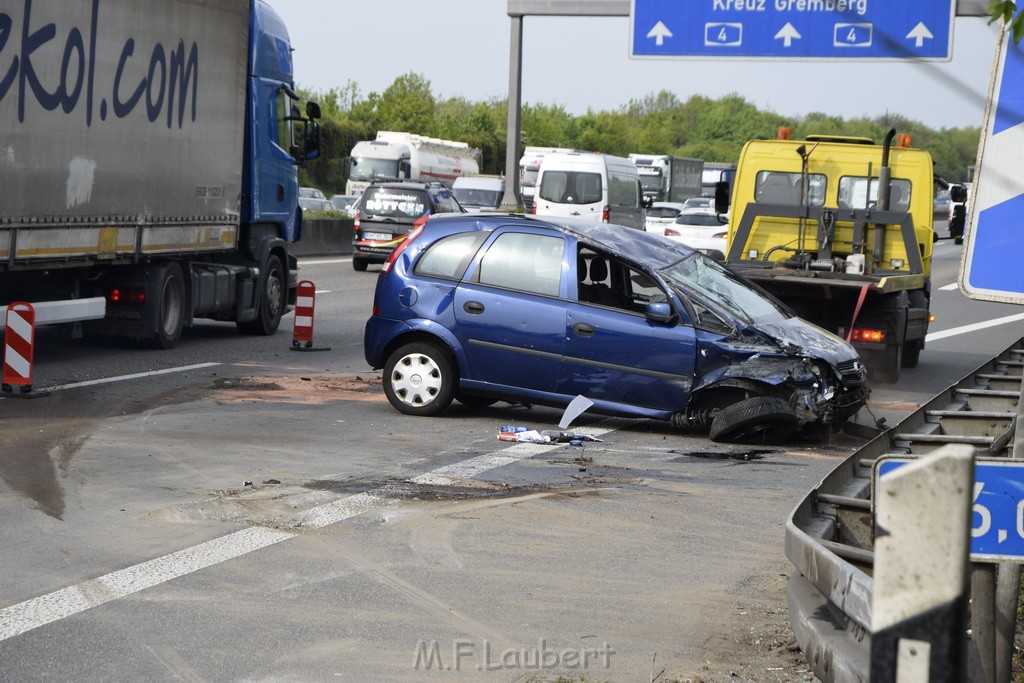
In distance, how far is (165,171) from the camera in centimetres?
1529

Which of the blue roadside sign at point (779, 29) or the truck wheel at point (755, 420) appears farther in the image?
the blue roadside sign at point (779, 29)

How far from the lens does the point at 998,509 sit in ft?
9.68

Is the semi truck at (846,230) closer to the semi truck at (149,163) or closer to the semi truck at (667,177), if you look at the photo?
the semi truck at (149,163)

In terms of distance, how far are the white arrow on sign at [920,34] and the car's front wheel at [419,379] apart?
13.7 meters

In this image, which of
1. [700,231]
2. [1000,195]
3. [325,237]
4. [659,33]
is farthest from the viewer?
[325,237]

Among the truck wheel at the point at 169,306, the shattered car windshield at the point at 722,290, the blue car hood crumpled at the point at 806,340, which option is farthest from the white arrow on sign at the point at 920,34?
the blue car hood crumpled at the point at 806,340

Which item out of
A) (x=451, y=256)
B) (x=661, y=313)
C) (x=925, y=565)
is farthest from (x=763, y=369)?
(x=925, y=565)

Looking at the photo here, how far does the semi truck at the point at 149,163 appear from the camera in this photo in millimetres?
12711

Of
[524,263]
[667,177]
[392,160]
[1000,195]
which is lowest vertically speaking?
[524,263]

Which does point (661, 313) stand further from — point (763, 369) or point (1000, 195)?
point (1000, 195)

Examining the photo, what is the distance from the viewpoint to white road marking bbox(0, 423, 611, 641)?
552 centimetres

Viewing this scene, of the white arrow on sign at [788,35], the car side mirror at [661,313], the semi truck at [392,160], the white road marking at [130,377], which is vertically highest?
the white arrow on sign at [788,35]

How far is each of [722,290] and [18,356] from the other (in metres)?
5.81

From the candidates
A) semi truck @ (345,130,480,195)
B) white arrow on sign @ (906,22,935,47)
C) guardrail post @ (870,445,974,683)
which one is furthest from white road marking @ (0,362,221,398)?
semi truck @ (345,130,480,195)
